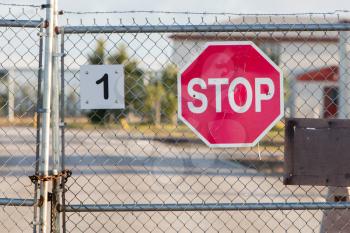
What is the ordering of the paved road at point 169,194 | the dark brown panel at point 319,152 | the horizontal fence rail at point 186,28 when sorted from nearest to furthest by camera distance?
the horizontal fence rail at point 186,28 < the dark brown panel at point 319,152 < the paved road at point 169,194

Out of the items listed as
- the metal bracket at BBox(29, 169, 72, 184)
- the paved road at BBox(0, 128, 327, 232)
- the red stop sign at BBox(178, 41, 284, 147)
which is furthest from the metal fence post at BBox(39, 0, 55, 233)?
the red stop sign at BBox(178, 41, 284, 147)

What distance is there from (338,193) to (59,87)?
90.8 inches

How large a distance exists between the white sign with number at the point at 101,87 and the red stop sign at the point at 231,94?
0.42 metres

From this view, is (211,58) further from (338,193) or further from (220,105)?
(338,193)

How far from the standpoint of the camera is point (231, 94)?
3.81 meters

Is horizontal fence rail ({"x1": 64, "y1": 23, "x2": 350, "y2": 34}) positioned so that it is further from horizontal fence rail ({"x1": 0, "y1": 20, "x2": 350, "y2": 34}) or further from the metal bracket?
the metal bracket

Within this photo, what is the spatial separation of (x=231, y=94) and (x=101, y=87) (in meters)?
0.89

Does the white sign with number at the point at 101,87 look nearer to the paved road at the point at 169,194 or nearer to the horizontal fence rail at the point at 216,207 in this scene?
the horizontal fence rail at the point at 216,207

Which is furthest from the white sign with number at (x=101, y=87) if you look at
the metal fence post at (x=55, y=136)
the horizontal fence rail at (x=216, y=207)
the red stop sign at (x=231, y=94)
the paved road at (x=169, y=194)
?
the paved road at (x=169, y=194)

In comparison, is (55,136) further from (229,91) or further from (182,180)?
(182,180)

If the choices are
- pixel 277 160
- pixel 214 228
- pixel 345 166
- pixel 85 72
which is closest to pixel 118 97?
pixel 85 72

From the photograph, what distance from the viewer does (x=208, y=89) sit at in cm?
380

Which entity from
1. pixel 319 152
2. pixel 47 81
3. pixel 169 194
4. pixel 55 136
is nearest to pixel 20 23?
pixel 47 81

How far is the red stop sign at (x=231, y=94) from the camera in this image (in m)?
3.78
